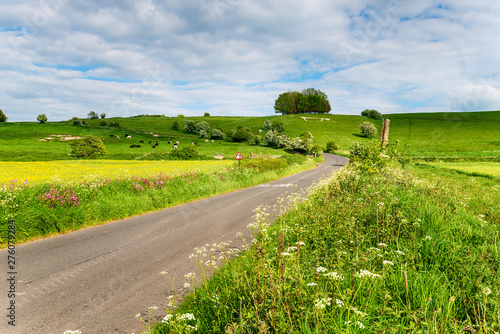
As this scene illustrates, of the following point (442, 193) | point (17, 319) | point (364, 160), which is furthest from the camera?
point (364, 160)

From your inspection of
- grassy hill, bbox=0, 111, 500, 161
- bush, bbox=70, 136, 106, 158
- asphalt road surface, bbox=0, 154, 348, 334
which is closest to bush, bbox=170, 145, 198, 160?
grassy hill, bbox=0, 111, 500, 161

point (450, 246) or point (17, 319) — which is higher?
point (450, 246)

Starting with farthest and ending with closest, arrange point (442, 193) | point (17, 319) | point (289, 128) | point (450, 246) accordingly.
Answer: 1. point (289, 128)
2. point (442, 193)
3. point (450, 246)
4. point (17, 319)

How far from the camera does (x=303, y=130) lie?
93875 millimetres

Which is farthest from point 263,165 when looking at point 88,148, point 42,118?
point 42,118

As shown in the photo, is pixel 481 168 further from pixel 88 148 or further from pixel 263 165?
pixel 88 148

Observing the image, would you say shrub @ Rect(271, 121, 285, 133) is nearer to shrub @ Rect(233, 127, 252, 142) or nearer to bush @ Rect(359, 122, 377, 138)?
shrub @ Rect(233, 127, 252, 142)

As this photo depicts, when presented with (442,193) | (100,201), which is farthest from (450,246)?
(100,201)

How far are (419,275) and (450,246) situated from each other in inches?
60.0

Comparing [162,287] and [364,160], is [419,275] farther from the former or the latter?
[364,160]

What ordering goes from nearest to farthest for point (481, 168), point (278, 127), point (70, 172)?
point (70, 172)
point (481, 168)
point (278, 127)

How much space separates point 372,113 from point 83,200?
137664 millimetres

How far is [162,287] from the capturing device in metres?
4.63

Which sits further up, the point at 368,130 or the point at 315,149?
the point at 368,130
